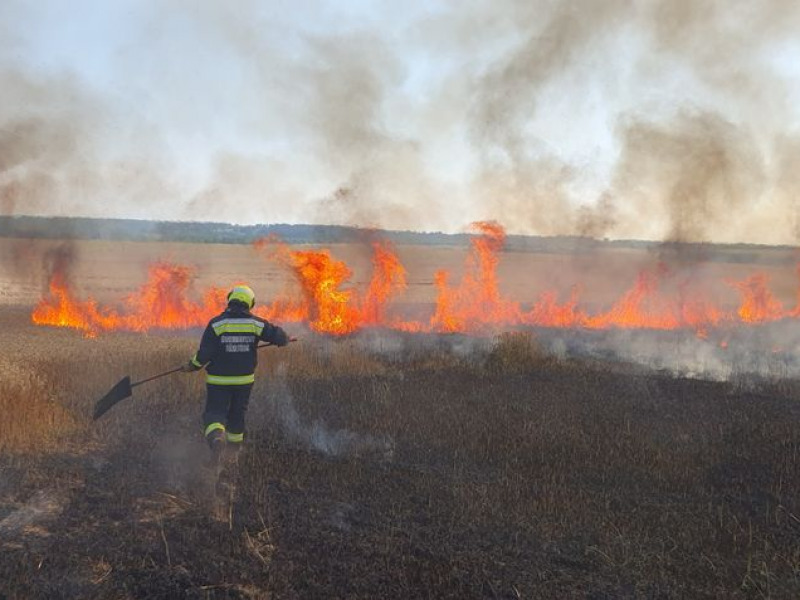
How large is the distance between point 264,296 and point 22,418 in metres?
28.4

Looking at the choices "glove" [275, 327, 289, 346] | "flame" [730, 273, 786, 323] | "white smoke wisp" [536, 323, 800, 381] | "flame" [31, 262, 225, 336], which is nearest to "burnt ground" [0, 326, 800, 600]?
"glove" [275, 327, 289, 346]

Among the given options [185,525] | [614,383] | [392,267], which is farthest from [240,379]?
[392,267]

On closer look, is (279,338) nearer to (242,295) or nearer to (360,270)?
(242,295)

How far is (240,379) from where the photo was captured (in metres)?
6.84

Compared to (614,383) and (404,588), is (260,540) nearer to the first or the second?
(404,588)

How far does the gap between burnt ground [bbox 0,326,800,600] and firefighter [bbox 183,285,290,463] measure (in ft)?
2.20

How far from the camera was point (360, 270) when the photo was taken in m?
58.9

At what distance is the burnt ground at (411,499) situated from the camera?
4.98 metres

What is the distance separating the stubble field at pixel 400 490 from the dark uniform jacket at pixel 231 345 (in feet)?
3.98

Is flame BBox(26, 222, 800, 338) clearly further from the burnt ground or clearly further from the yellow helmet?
the yellow helmet

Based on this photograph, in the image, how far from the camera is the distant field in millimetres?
34688

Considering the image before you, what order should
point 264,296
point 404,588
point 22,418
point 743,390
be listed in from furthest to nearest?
point 264,296
point 743,390
point 22,418
point 404,588

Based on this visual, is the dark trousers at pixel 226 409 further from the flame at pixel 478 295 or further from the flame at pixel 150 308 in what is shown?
the flame at pixel 478 295

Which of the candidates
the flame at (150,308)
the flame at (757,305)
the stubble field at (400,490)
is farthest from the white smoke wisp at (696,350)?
the flame at (150,308)
